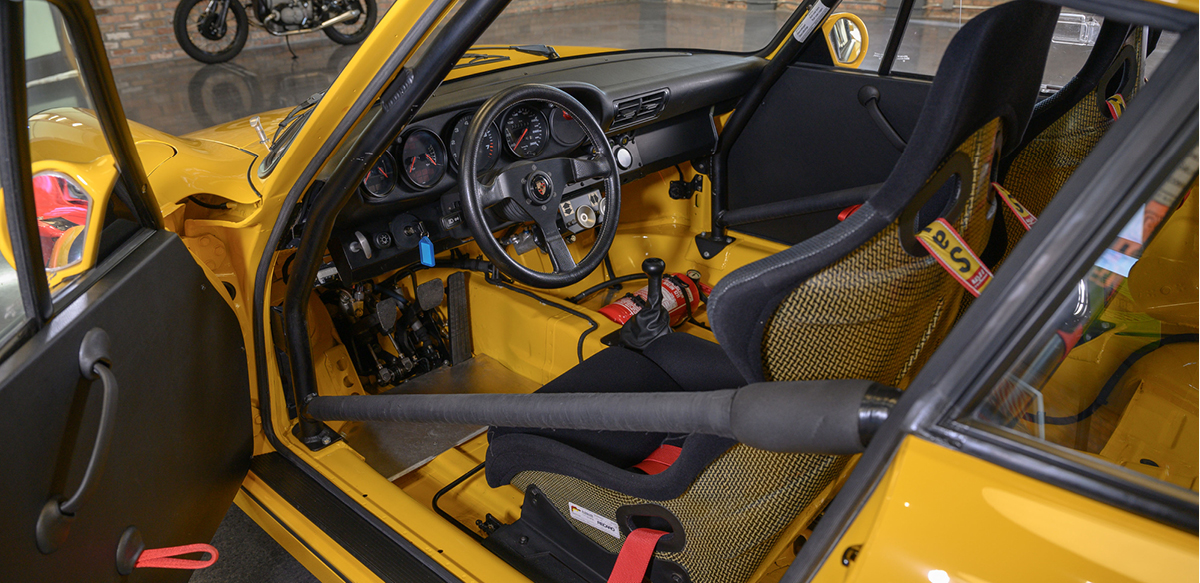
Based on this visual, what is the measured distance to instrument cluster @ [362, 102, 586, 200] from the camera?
6.04 feet

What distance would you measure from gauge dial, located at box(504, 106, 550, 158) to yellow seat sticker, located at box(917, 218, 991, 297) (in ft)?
4.47

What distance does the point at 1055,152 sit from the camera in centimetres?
133

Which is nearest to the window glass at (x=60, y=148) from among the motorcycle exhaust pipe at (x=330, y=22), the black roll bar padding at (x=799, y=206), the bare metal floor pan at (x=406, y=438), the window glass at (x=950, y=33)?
the bare metal floor pan at (x=406, y=438)

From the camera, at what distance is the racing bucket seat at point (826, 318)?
0.83 meters

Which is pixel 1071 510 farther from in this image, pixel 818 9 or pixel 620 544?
pixel 818 9

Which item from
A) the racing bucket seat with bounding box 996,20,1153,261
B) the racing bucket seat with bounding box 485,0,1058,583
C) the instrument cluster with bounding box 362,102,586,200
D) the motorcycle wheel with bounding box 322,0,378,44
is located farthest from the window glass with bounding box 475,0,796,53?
the racing bucket seat with bounding box 485,0,1058,583

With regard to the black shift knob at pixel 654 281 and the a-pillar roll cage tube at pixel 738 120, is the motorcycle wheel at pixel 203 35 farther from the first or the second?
the black shift knob at pixel 654 281

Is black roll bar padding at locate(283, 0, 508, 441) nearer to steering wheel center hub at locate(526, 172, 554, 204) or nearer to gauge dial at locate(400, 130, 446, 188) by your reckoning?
gauge dial at locate(400, 130, 446, 188)

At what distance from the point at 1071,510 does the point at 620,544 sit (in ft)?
2.92

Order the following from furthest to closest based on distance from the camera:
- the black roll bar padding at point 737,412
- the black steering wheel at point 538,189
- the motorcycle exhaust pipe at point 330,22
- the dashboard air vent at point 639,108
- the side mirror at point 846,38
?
1. the motorcycle exhaust pipe at point 330,22
2. the side mirror at point 846,38
3. the dashboard air vent at point 639,108
4. the black steering wheel at point 538,189
5. the black roll bar padding at point 737,412

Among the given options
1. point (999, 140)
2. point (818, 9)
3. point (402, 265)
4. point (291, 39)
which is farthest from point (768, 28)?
point (999, 140)

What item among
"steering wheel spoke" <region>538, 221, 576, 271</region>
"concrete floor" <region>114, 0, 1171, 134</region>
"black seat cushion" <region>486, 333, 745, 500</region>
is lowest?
"concrete floor" <region>114, 0, 1171, 134</region>

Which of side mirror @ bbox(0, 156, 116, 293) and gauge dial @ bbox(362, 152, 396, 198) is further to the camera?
gauge dial @ bbox(362, 152, 396, 198)

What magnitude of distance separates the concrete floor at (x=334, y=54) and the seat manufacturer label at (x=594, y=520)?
1596 millimetres
